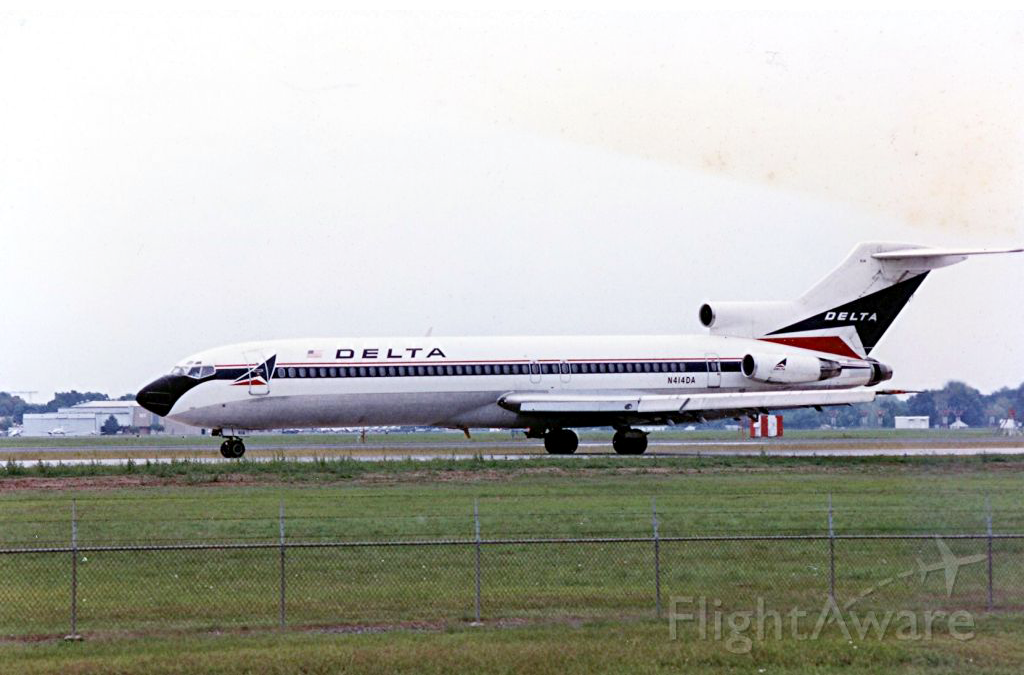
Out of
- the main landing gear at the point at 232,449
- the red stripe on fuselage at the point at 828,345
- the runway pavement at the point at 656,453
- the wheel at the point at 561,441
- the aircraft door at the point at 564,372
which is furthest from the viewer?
the red stripe on fuselage at the point at 828,345

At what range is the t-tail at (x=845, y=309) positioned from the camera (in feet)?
164

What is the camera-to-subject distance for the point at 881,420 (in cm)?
13425

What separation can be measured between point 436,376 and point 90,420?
294ft

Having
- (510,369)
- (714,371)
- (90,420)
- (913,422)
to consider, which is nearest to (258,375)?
(510,369)

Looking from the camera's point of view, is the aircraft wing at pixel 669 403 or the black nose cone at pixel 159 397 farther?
the aircraft wing at pixel 669 403

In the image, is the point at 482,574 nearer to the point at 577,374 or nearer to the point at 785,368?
the point at 577,374

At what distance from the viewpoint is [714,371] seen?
50.2 meters

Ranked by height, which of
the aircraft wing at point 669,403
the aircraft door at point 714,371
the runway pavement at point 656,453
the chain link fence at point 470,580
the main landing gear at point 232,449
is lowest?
the chain link fence at point 470,580

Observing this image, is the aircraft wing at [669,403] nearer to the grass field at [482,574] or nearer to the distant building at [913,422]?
the grass field at [482,574]

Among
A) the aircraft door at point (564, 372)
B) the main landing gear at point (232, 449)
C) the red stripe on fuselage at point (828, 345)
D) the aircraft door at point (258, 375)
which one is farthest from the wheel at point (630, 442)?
the main landing gear at point (232, 449)

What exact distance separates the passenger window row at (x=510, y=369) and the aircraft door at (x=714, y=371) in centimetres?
13

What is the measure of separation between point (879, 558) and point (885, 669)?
24.6 ft

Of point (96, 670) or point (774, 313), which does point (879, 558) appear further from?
point (774, 313)

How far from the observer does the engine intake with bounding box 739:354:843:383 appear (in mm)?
50094
